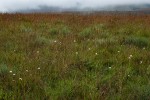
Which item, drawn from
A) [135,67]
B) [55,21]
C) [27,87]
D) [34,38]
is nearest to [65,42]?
[34,38]

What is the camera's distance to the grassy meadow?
582cm

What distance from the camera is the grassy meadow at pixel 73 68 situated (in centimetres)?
582

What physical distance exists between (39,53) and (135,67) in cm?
211

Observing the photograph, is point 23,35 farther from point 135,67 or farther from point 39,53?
point 135,67

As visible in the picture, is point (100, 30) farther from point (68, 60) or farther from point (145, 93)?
point (145, 93)

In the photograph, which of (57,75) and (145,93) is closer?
(145,93)

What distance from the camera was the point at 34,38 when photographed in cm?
972

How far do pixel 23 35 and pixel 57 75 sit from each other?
150 inches

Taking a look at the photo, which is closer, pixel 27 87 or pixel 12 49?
pixel 27 87

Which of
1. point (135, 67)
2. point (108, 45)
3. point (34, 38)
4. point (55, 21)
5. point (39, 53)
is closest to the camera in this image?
point (135, 67)

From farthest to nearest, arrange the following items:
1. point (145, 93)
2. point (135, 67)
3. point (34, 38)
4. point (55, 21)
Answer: point (55, 21) → point (34, 38) → point (135, 67) → point (145, 93)

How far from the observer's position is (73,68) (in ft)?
23.1

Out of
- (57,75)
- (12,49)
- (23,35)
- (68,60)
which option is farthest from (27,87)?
(23,35)

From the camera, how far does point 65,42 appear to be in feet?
30.1
